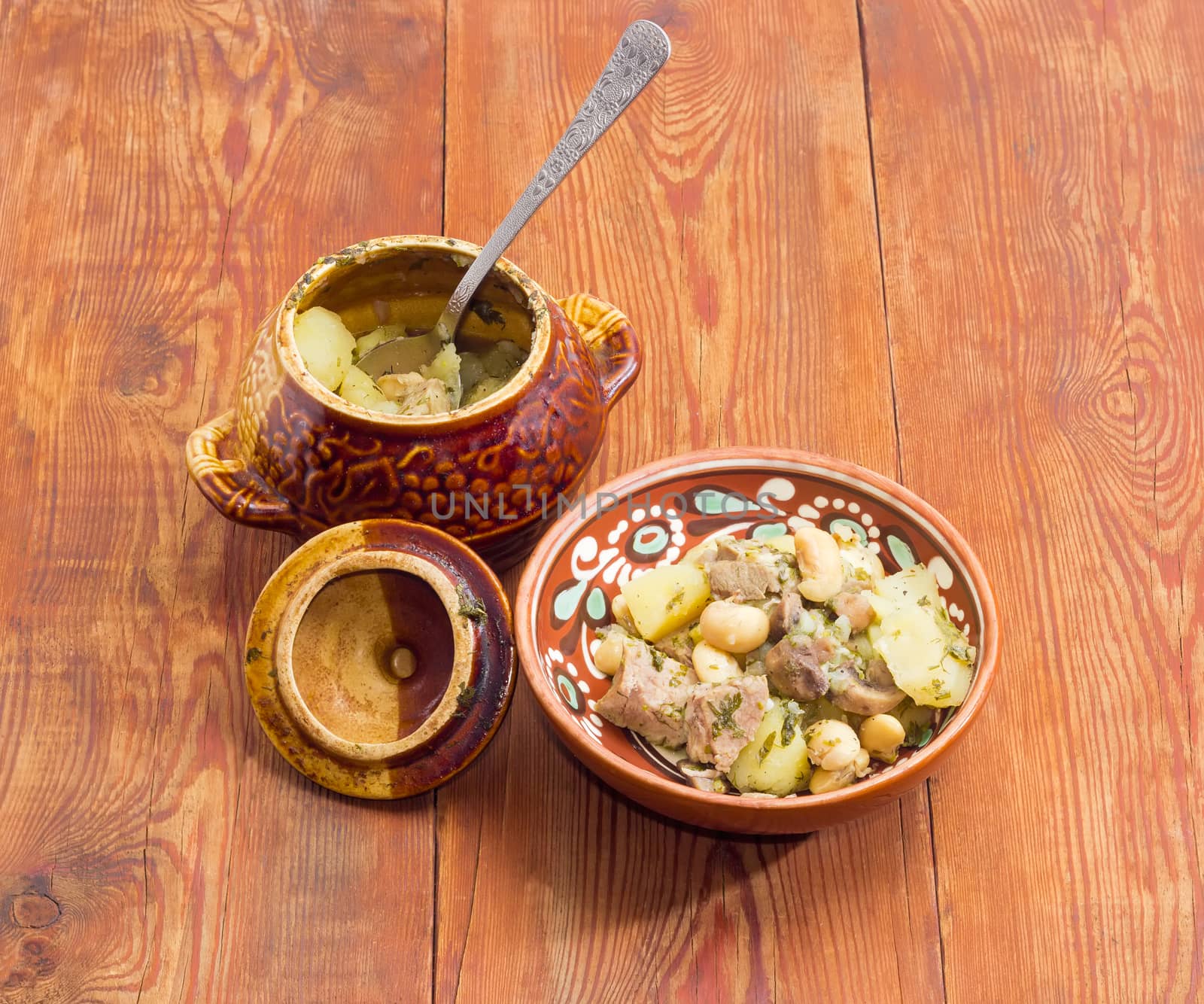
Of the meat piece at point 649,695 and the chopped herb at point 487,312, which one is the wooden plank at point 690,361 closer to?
the meat piece at point 649,695

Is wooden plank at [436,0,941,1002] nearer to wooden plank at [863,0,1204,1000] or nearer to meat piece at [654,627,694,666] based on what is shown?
wooden plank at [863,0,1204,1000]

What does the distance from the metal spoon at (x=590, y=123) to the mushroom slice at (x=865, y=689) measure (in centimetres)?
55

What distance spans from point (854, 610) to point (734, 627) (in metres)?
0.13

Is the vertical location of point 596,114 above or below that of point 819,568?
above

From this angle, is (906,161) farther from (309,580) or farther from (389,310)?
(309,580)

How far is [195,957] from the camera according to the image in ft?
4.16

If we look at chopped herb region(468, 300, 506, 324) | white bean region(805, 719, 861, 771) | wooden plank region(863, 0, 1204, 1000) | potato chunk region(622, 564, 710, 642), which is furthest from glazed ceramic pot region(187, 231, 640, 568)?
wooden plank region(863, 0, 1204, 1000)

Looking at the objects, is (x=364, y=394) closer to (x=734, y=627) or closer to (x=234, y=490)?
(x=234, y=490)

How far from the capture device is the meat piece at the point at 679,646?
1275mm

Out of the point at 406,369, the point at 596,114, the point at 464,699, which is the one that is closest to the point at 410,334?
the point at 406,369

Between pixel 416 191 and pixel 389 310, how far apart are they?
0.39 metres

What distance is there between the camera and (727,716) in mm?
1196

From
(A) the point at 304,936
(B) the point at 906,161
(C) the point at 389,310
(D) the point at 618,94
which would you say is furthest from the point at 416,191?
(A) the point at 304,936

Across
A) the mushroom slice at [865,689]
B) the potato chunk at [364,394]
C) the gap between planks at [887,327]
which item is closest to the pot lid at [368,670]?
the potato chunk at [364,394]
